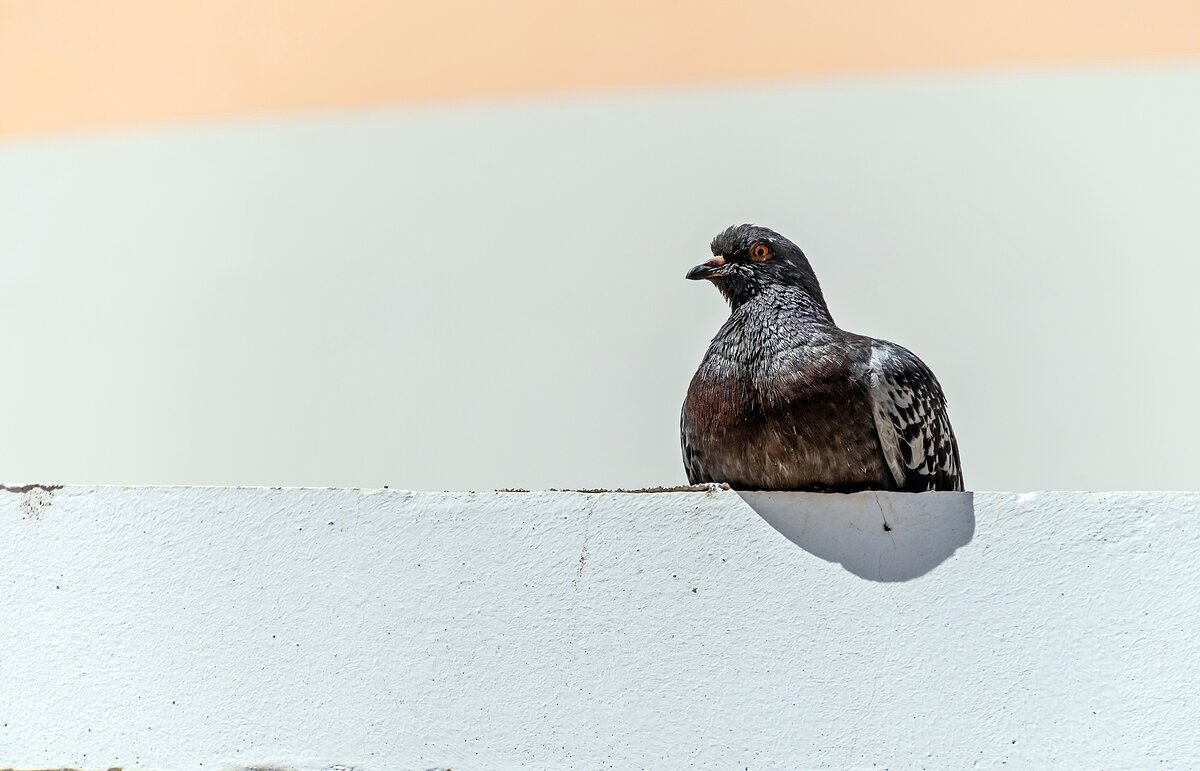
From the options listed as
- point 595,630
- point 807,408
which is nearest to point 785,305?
point 807,408

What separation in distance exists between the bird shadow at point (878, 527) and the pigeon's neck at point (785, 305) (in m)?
0.55

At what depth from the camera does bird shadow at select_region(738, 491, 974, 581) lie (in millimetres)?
2699

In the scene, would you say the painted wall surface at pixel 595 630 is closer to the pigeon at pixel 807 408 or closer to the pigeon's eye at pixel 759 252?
the pigeon at pixel 807 408

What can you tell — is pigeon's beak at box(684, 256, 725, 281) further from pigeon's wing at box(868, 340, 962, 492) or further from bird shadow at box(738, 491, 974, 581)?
bird shadow at box(738, 491, 974, 581)

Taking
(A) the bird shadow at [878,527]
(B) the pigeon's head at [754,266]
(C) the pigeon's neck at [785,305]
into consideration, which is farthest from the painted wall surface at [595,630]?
(B) the pigeon's head at [754,266]

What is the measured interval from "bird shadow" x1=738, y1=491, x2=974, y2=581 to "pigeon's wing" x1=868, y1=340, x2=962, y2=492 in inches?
8.2

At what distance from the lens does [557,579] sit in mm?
2783

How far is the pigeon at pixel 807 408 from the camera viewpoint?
285cm

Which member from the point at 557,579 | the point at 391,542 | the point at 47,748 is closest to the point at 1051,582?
the point at 557,579

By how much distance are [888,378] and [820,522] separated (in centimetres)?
44

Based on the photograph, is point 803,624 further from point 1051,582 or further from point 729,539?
point 1051,582

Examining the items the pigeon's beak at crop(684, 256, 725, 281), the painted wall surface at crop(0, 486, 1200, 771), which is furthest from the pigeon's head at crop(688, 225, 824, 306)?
the painted wall surface at crop(0, 486, 1200, 771)

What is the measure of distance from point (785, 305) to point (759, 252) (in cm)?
22

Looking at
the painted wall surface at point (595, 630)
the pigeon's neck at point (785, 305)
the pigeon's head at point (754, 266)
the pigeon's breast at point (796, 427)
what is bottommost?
the painted wall surface at point (595, 630)
